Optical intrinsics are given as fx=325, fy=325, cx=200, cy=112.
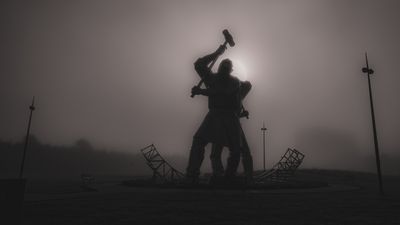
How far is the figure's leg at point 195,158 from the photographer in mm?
17034

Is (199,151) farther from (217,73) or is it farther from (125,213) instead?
(125,213)

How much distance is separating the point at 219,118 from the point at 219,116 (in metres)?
0.12

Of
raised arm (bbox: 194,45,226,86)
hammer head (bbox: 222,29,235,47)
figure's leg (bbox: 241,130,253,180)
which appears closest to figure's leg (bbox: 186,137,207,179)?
figure's leg (bbox: 241,130,253,180)

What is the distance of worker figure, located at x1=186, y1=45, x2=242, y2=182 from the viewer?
17.3 metres

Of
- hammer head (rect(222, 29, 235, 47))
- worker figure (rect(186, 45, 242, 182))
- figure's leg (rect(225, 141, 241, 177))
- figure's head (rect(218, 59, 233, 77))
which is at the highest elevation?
hammer head (rect(222, 29, 235, 47))

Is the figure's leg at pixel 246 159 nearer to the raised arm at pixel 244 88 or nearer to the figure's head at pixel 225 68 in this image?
the raised arm at pixel 244 88

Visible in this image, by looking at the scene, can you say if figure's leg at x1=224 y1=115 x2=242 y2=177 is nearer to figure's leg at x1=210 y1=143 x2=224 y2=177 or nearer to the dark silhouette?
the dark silhouette

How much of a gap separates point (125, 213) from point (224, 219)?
258 cm

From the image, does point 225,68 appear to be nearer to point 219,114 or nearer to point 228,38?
point 228,38

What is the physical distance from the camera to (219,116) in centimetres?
1747

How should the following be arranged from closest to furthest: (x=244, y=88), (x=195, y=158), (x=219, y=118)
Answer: (x=195, y=158)
(x=219, y=118)
(x=244, y=88)

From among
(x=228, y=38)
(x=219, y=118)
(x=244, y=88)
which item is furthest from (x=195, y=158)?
(x=228, y=38)

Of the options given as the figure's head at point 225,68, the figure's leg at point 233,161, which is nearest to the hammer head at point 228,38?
the figure's head at point 225,68

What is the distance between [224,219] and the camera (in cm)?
731
